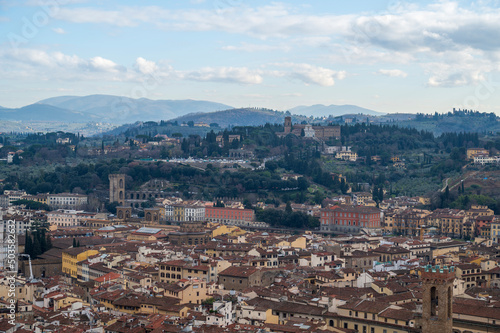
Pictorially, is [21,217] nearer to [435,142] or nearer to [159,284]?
[159,284]

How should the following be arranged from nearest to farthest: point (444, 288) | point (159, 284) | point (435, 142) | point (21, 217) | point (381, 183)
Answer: point (444, 288), point (159, 284), point (21, 217), point (381, 183), point (435, 142)

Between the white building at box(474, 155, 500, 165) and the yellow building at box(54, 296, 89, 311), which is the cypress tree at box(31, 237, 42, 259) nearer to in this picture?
the yellow building at box(54, 296, 89, 311)

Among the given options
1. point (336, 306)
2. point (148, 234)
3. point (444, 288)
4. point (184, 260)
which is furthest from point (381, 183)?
point (444, 288)

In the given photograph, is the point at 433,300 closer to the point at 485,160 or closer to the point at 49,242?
the point at 49,242

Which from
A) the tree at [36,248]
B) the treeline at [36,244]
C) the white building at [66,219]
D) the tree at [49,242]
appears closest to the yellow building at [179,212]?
the white building at [66,219]

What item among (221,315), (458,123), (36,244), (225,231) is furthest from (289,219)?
(458,123)

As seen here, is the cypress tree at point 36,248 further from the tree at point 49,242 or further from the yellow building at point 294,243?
the yellow building at point 294,243
